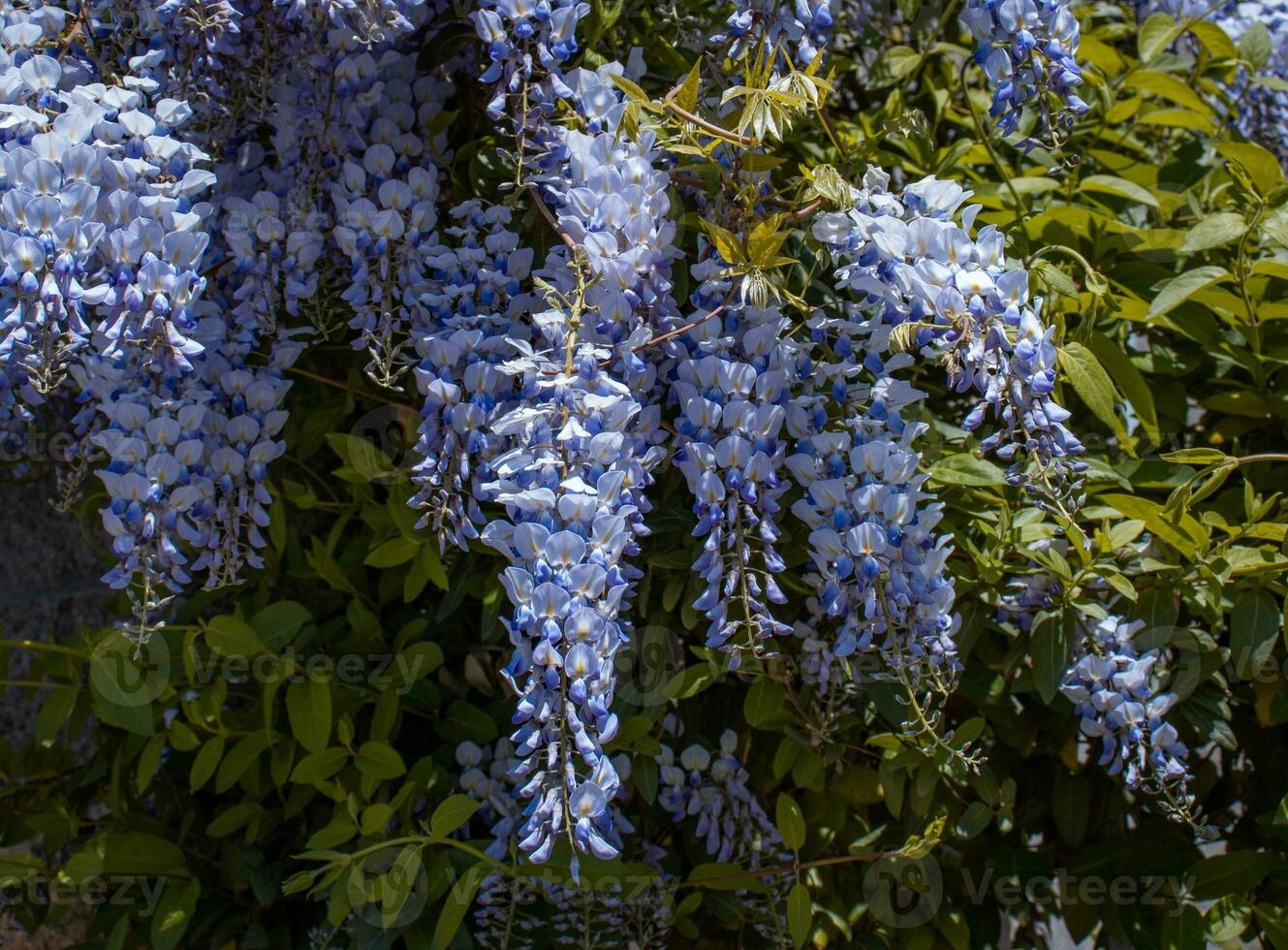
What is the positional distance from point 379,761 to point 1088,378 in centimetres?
109

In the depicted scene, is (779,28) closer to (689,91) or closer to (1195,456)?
(689,91)

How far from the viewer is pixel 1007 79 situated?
4.84 ft

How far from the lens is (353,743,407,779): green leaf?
67.7 inches

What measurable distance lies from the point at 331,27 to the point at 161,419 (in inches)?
23.3

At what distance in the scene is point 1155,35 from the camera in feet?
6.46

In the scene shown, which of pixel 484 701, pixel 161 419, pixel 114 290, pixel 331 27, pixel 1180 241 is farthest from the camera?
pixel 484 701

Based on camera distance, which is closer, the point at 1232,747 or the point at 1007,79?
the point at 1007,79

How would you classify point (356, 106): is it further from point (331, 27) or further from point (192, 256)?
point (192, 256)

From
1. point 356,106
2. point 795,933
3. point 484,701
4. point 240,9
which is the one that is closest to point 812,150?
point 356,106

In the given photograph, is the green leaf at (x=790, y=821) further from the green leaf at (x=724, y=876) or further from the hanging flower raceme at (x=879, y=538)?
the hanging flower raceme at (x=879, y=538)

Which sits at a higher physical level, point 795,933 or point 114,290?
point 114,290

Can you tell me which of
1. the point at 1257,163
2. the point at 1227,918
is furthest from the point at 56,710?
the point at 1257,163

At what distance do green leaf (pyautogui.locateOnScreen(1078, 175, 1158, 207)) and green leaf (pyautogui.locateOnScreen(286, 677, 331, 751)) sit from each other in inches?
54.3

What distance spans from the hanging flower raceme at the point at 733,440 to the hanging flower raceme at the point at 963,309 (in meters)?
0.13
